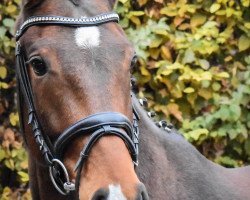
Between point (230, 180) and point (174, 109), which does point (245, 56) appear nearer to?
point (174, 109)

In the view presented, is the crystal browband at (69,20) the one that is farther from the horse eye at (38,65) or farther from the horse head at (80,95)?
the horse eye at (38,65)

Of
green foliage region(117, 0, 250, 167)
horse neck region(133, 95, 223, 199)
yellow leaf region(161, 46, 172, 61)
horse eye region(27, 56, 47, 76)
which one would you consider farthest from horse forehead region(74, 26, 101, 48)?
yellow leaf region(161, 46, 172, 61)

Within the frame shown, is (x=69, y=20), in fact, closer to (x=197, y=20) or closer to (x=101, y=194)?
(x=101, y=194)

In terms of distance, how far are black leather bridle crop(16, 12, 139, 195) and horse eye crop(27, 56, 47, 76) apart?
118 mm

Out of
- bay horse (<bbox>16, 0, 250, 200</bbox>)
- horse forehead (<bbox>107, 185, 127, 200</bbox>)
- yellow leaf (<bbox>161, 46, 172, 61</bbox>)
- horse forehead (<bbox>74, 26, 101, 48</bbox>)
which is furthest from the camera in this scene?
yellow leaf (<bbox>161, 46, 172, 61</bbox>)

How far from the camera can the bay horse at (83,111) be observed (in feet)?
6.68

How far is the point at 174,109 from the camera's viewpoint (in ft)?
14.5

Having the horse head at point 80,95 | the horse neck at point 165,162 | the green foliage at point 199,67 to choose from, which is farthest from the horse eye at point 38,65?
the green foliage at point 199,67

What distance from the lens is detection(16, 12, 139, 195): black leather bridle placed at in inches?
81.1

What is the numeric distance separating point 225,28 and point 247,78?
45 centimetres

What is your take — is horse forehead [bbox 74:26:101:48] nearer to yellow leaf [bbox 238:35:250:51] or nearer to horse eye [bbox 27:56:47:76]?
horse eye [bbox 27:56:47:76]

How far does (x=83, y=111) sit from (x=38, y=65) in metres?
0.24

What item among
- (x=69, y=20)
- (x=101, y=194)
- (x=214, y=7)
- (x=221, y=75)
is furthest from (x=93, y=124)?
(x=214, y=7)

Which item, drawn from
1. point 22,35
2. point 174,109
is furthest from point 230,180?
point 174,109
